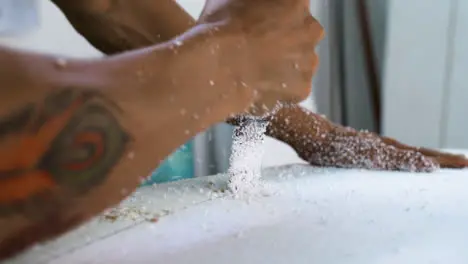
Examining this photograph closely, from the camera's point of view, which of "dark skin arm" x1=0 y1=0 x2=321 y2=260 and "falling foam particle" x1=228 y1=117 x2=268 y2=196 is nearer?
"dark skin arm" x1=0 y1=0 x2=321 y2=260

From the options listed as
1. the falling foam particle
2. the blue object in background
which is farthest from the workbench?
the blue object in background

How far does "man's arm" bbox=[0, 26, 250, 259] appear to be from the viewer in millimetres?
259

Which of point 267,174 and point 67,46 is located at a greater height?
point 67,46

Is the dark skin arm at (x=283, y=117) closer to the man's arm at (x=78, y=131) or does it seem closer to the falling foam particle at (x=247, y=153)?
the falling foam particle at (x=247, y=153)

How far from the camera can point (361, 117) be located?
1.40 metres

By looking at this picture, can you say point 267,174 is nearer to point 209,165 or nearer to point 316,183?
point 316,183

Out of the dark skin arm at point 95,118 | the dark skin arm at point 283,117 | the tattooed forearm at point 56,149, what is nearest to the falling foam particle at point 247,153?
the dark skin arm at point 283,117

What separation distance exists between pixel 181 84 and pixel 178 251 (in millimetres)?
122

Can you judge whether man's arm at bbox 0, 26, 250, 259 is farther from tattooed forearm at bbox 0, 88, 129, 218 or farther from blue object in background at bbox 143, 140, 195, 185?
blue object in background at bbox 143, 140, 195, 185

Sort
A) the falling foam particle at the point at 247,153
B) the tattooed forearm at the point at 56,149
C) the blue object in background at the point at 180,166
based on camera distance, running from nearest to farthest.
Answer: the tattooed forearm at the point at 56,149, the falling foam particle at the point at 247,153, the blue object in background at the point at 180,166

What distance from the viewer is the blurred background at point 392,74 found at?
4.08 feet

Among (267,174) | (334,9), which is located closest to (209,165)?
(267,174)

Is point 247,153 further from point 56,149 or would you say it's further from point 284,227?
point 56,149

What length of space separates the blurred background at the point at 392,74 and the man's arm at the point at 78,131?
0.71 meters
